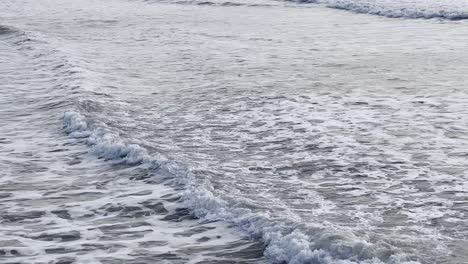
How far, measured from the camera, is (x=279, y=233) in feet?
26.1

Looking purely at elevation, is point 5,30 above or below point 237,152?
above

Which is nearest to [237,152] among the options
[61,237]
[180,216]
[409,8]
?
[180,216]

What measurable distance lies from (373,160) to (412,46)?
41.1 ft

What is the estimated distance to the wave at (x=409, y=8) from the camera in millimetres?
30422

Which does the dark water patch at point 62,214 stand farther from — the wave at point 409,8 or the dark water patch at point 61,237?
the wave at point 409,8

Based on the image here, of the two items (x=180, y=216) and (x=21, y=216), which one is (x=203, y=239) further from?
(x=21, y=216)

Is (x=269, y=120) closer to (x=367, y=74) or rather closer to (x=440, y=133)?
(x=440, y=133)

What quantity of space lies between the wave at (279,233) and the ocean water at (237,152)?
23 mm

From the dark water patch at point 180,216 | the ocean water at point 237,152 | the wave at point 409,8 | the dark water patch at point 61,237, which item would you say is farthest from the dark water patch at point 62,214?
the wave at point 409,8

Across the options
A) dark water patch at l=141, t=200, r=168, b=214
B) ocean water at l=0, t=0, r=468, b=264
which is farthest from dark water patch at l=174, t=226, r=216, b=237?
dark water patch at l=141, t=200, r=168, b=214

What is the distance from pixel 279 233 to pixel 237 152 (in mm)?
3583

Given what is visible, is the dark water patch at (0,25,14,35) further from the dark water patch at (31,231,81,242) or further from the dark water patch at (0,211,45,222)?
the dark water patch at (31,231,81,242)

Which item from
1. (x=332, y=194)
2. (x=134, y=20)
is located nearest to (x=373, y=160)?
(x=332, y=194)

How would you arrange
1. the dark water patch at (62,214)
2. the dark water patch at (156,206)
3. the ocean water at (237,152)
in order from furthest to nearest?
1. the dark water patch at (156,206)
2. the dark water patch at (62,214)
3. the ocean water at (237,152)
